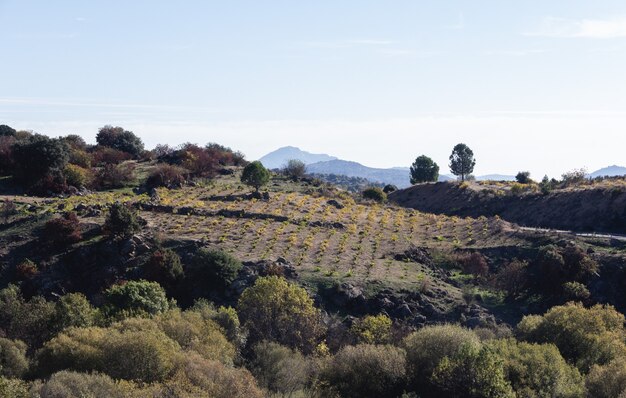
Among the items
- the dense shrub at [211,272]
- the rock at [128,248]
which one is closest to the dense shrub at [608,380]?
the dense shrub at [211,272]

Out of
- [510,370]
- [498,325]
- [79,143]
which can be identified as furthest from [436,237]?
[79,143]

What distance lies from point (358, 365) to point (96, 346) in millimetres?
12940

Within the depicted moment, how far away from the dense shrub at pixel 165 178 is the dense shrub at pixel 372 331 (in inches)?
1682

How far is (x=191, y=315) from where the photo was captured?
3606 cm

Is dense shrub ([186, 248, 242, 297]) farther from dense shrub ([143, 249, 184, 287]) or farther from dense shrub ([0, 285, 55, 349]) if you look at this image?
dense shrub ([0, 285, 55, 349])

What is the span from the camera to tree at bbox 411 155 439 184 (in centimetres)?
11725

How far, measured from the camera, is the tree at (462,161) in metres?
114

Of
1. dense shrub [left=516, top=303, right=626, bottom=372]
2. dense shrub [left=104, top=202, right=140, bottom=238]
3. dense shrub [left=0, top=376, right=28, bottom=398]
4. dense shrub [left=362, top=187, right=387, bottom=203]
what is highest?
dense shrub [left=362, top=187, right=387, bottom=203]

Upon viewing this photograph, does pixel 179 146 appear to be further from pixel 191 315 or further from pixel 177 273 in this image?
pixel 191 315

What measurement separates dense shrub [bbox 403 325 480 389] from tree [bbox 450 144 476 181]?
83.6m

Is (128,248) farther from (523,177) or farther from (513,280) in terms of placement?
(523,177)

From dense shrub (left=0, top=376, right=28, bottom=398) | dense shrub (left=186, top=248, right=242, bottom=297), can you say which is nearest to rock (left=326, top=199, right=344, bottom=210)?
dense shrub (left=186, top=248, right=242, bottom=297)

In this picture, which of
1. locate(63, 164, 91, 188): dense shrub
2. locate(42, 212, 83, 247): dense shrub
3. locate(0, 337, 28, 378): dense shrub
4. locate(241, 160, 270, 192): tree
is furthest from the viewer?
locate(241, 160, 270, 192): tree

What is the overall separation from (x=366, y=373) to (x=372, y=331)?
23.5ft
